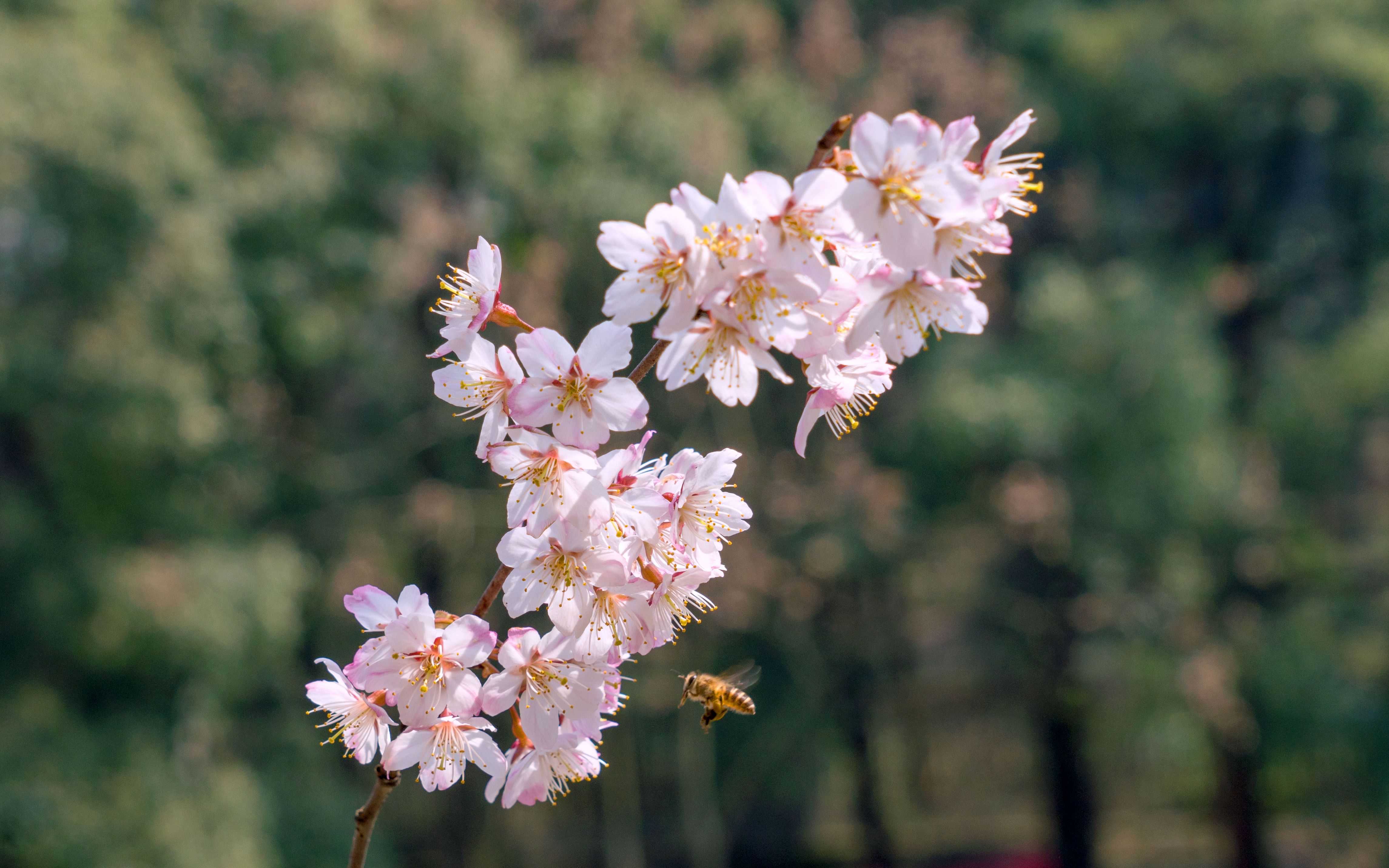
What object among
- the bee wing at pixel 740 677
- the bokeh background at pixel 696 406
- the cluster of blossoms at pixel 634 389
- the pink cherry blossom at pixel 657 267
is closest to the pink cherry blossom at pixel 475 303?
the cluster of blossoms at pixel 634 389

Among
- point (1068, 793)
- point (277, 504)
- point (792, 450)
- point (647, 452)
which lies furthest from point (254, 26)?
point (1068, 793)

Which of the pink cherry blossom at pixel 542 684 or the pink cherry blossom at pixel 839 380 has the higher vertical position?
the pink cherry blossom at pixel 839 380

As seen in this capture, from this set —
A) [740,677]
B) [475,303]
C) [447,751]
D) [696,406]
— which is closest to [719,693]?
[740,677]

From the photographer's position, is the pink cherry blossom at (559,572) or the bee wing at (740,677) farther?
the bee wing at (740,677)

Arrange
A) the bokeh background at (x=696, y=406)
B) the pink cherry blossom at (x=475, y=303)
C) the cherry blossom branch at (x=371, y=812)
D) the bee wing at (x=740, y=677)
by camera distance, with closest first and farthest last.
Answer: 1. the cherry blossom branch at (x=371, y=812)
2. the pink cherry blossom at (x=475, y=303)
3. the bee wing at (x=740, y=677)
4. the bokeh background at (x=696, y=406)

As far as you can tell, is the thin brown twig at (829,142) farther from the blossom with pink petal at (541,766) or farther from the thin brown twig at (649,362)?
the blossom with pink petal at (541,766)

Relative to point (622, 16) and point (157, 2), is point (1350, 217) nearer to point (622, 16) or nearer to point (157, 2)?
point (622, 16)
